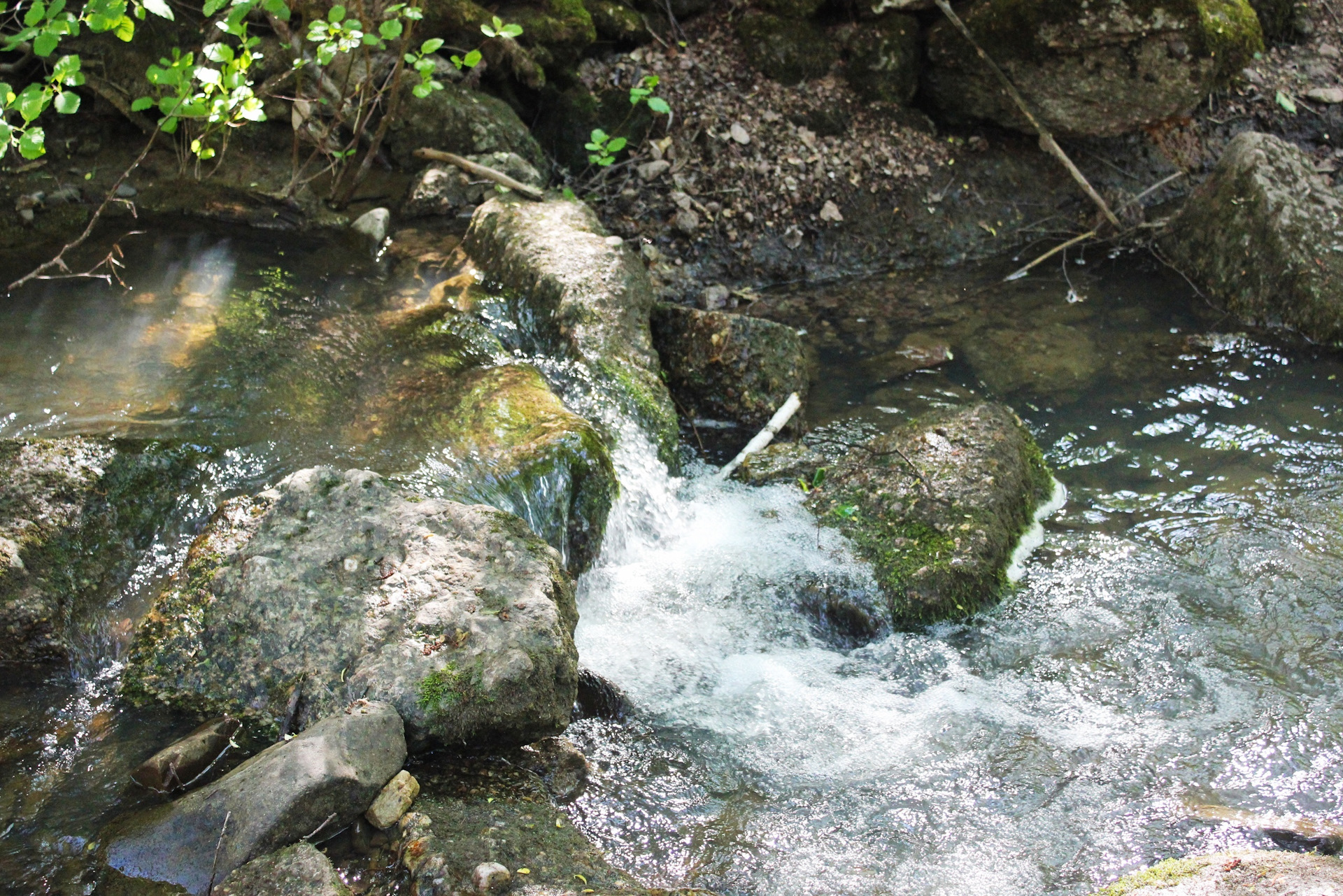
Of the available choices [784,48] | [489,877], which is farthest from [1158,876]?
[784,48]

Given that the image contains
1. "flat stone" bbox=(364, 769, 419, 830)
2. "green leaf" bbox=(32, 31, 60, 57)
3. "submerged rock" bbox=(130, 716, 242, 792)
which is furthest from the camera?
"green leaf" bbox=(32, 31, 60, 57)

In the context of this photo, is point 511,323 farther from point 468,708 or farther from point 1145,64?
point 1145,64

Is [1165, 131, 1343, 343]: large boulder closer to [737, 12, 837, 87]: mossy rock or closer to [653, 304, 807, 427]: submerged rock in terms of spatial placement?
[737, 12, 837, 87]: mossy rock

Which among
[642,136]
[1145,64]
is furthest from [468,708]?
[1145,64]

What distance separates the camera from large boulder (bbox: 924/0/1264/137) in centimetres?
768

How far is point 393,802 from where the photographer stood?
2.90 meters

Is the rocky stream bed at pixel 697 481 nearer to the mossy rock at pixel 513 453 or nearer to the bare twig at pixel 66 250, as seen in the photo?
the mossy rock at pixel 513 453

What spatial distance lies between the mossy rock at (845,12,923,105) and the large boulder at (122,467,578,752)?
250 inches

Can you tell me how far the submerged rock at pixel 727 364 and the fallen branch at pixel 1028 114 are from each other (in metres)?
3.60

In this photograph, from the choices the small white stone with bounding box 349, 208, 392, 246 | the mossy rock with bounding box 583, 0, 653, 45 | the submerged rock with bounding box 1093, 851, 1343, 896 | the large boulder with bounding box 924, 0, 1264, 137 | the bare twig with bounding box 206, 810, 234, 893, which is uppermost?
the large boulder with bounding box 924, 0, 1264, 137

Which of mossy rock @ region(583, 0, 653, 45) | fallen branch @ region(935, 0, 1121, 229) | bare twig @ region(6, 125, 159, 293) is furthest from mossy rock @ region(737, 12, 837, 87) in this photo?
A: bare twig @ region(6, 125, 159, 293)

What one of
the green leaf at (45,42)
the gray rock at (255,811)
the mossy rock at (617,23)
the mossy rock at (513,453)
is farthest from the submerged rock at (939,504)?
the mossy rock at (617,23)

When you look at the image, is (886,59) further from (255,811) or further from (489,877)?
(255,811)

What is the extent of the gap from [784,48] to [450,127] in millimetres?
3140
